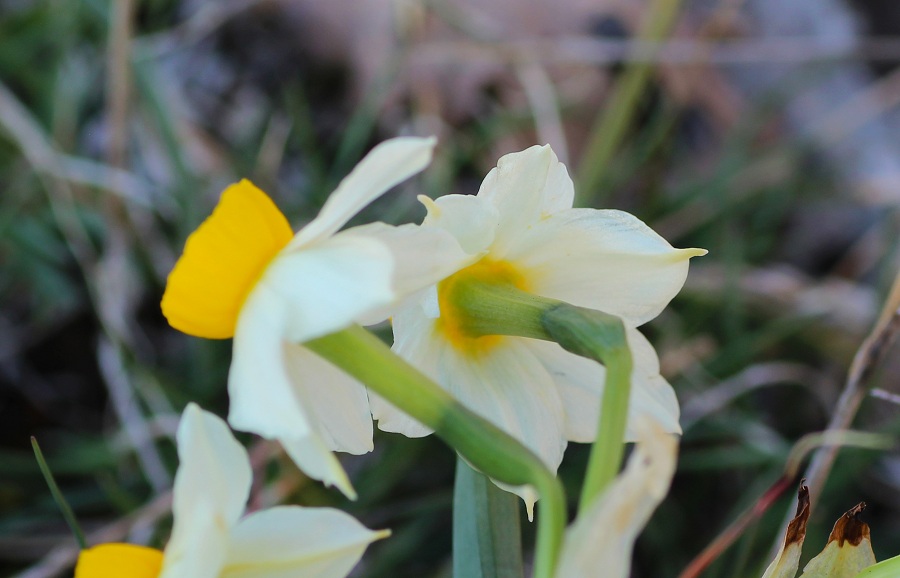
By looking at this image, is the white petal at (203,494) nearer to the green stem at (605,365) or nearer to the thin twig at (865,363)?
the green stem at (605,365)

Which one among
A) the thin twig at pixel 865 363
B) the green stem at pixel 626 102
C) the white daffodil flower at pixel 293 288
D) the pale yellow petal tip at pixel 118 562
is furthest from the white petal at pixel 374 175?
the green stem at pixel 626 102

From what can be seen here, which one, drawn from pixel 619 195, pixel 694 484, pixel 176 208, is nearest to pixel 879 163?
pixel 619 195

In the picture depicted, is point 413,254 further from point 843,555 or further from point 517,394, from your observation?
point 843,555

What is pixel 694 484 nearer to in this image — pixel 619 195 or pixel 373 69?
pixel 619 195

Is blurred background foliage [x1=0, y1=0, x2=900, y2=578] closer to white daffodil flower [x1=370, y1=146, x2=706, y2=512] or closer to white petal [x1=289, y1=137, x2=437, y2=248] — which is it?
white daffodil flower [x1=370, y1=146, x2=706, y2=512]

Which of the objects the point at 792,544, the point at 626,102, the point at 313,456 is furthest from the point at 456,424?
the point at 626,102

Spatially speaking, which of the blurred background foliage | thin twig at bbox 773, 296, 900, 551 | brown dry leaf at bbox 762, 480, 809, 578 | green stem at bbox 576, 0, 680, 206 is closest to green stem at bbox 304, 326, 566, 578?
brown dry leaf at bbox 762, 480, 809, 578
